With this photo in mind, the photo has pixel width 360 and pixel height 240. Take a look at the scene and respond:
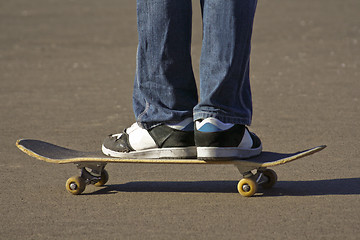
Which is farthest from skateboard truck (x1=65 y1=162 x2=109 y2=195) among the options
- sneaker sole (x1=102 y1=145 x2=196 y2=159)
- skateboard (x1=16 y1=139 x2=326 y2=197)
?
sneaker sole (x1=102 y1=145 x2=196 y2=159)

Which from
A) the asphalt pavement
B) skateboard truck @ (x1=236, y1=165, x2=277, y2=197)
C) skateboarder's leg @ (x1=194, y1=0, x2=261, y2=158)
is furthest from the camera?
skateboard truck @ (x1=236, y1=165, x2=277, y2=197)

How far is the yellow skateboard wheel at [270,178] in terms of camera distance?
136 inches

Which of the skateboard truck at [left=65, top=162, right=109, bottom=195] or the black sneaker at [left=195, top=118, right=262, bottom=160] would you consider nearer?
the black sneaker at [left=195, top=118, right=262, bottom=160]

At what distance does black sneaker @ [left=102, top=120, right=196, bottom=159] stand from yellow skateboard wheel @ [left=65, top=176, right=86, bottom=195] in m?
0.19

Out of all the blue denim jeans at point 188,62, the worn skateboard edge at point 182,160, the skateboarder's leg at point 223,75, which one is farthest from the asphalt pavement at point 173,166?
the blue denim jeans at point 188,62

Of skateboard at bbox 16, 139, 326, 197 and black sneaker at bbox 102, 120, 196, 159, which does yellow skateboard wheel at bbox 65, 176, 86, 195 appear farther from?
black sneaker at bbox 102, 120, 196, 159

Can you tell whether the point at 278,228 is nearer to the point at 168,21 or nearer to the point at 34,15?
the point at 168,21

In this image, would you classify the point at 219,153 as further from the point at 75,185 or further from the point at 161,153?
the point at 75,185

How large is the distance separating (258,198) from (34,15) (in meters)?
10.4

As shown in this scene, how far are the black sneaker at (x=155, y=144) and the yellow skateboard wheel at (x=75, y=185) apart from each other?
0.19 metres

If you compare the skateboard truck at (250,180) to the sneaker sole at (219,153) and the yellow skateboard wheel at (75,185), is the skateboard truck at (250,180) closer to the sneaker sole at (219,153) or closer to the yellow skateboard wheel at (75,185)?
the sneaker sole at (219,153)

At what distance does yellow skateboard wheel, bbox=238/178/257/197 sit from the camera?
10.8 feet

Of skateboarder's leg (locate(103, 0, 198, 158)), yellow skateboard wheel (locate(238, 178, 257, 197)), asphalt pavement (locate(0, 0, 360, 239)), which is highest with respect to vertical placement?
skateboarder's leg (locate(103, 0, 198, 158))

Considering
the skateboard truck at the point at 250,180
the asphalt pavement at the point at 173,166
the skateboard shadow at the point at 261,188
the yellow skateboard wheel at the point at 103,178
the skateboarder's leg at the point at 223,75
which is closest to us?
the asphalt pavement at the point at 173,166
